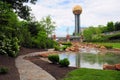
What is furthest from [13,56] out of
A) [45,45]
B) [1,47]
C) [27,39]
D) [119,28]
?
[119,28]

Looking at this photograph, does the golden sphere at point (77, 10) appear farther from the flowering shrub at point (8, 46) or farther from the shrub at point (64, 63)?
the shrub at point (64, 63)

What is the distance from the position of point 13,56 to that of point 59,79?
11321 millimetres

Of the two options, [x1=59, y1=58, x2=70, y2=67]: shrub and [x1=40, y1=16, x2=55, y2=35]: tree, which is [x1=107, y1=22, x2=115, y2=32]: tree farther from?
[x1=59, y1=58, x2=70, y2=67]: shrub

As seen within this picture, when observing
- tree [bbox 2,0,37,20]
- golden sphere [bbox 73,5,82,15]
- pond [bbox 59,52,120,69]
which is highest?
golden sphere [bbox 73,5,82,15]

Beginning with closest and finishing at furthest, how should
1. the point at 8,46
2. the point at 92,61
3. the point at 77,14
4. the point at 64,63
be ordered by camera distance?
the point at 64,63 < the point at 8,46 < the point at 92,61 < the point at 77,14

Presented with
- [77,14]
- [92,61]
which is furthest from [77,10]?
[92,61]

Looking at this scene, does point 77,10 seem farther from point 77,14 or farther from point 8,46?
point 8,46

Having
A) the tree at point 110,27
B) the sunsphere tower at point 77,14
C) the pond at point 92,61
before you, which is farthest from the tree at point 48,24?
the sunsphere tower at point 77,14

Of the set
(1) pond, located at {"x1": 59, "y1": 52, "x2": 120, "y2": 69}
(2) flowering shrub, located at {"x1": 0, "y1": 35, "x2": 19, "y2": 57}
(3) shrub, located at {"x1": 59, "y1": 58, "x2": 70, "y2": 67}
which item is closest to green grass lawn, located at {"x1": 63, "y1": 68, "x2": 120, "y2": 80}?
(3) shrub, located at {"x1": 59, "y1": 58, "x2": 70, "y2": 67}

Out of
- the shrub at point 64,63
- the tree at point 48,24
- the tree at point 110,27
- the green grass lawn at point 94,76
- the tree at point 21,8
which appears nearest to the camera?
the green grass lawn at point 94,76

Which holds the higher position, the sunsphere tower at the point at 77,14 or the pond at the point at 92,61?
the sunsphere tower at the point at 77,14

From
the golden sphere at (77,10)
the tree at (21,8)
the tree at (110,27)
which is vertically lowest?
the tree at (110,27)

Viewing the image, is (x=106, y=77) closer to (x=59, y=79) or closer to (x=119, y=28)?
(x=59, y=79)

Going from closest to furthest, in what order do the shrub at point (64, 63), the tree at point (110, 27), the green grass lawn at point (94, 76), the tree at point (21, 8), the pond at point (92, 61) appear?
1. the green grass lawn at point (94, 76)
2. the shrub at point (64, 63)
3. the tree at point (21, 8)
4. the pond at point (92, 61)
5. the tree at point (110, 27)
